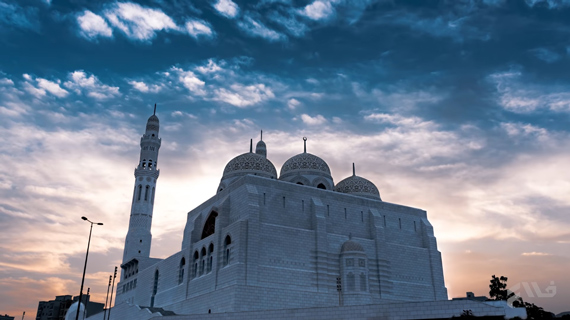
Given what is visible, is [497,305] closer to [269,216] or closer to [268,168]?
[269,216]

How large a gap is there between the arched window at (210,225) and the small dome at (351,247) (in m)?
12.4

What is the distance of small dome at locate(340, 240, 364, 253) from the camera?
139ft

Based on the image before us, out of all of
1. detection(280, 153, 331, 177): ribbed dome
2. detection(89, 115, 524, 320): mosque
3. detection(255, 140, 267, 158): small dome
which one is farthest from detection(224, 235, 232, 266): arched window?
detection(255, 140, 267, 158): small dome

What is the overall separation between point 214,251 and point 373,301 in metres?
14.7

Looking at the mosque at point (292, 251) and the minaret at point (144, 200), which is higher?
the minaret at point (144, 200)

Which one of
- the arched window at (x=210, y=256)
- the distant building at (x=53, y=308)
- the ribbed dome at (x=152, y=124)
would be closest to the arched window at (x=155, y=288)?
the arched window at (x=210, y=256)

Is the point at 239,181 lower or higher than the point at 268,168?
lower

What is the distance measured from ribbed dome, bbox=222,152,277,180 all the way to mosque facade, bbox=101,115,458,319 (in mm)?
120

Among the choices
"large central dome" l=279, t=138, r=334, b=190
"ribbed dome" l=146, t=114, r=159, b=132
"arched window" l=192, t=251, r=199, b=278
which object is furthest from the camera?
"ribbed dome" l=146, t=114, r=159, b=132

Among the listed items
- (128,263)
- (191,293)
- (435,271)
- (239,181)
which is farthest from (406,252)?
(128,263)

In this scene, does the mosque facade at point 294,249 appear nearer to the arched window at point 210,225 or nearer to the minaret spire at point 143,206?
the arched window at point 210,225

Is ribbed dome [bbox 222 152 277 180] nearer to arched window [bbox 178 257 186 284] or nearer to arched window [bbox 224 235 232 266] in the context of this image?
arched window [bbox 178 257 186 284]

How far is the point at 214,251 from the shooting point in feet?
136

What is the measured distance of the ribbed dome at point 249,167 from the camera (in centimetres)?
4997
